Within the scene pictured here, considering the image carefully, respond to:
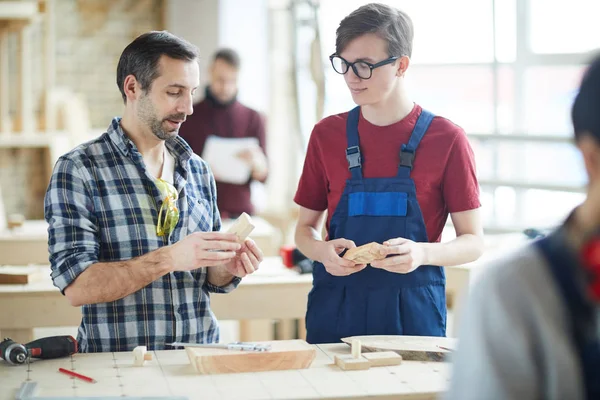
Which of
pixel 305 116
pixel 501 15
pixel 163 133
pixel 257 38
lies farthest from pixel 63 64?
pixel 163 133

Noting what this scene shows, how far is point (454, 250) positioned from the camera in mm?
2781

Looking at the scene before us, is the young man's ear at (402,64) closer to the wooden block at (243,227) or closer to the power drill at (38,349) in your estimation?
the wooden block at (243,227)

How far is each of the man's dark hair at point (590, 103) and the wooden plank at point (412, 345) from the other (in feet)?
4.57

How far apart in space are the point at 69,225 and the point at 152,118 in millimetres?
→ 455

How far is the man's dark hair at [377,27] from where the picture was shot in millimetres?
2816

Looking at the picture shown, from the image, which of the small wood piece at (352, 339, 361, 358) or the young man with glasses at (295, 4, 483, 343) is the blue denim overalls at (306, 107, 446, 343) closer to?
the young man with glasses at (295, 4, 483, 343)

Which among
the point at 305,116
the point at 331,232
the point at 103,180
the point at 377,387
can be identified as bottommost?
Answer: the point at 377,387

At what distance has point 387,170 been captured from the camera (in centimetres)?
288

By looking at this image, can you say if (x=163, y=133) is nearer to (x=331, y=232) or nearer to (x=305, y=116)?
(x=331, y=232)

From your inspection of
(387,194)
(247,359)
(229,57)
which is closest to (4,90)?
(229,57)

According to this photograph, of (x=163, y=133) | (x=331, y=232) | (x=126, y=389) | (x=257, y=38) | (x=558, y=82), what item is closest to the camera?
(x=126, y=389)

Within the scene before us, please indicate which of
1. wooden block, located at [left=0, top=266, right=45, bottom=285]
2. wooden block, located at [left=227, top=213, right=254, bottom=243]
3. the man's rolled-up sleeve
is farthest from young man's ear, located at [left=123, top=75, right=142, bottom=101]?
wooden block, located at [left=0, top=266, right=45, bottom=285]

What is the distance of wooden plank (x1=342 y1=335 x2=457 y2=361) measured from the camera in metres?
2.54

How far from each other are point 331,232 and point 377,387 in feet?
2.78
